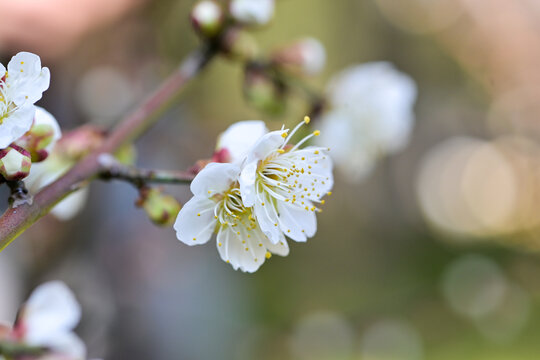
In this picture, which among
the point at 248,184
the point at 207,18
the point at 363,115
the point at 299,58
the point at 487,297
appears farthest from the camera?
the point at 487,297

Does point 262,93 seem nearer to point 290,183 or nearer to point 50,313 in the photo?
point 290,183

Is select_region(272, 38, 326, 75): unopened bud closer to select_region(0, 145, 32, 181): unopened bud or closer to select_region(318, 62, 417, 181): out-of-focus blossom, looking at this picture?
select_region(318, 62, 417, 181): out-of-focus blossom

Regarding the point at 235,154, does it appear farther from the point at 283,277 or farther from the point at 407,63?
the point at 407,63

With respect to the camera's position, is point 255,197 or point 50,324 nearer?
point 255,197

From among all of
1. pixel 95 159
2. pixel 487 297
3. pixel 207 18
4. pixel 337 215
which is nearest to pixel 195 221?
pixel 95 159

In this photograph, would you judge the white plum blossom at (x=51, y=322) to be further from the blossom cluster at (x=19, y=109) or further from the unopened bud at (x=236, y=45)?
the unopened bud at (x=236, y=45)

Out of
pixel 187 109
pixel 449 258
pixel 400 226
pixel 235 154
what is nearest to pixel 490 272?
pixel 449 258

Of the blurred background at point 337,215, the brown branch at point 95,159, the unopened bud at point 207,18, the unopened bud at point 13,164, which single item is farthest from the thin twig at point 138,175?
the blurred background at point 337,215
